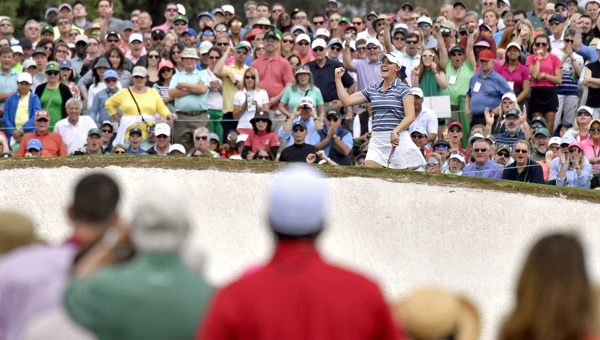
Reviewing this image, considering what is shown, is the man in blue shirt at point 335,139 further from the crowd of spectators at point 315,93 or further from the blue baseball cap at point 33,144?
the blue baseball cap at point 33,144

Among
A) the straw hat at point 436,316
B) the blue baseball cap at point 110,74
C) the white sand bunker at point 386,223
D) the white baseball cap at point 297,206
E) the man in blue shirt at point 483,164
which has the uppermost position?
the white baseball cap at point 297,206

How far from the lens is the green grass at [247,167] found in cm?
1156

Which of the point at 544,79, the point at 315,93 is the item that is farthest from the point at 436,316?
the point at 544,79

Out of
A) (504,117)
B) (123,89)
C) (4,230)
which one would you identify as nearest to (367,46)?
(504,117)

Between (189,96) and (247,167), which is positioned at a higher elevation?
(189,96)

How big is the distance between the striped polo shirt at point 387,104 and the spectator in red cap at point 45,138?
14.7ft

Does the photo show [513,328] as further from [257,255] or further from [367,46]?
[367,46]

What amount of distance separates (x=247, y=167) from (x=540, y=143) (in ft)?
12.0

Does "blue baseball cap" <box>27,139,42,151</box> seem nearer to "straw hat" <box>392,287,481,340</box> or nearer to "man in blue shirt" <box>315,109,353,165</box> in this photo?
"man in blue shirt" <box>315,109,353,165</box>

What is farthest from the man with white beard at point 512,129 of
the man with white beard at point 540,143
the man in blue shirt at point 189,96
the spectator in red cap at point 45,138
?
the spectator in red cap at point 45,138

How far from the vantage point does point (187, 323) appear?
3732mm

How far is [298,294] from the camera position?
350 cm

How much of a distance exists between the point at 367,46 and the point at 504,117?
2.37 meters

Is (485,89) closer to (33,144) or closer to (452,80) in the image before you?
(452,80)
